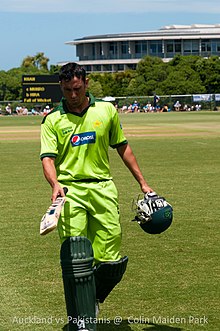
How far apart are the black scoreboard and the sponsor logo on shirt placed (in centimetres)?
6368

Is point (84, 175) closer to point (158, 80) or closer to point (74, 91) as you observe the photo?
point (74, 91)

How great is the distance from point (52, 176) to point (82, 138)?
40cm

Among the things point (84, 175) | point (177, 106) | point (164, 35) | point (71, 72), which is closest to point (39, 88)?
point (177, 106)

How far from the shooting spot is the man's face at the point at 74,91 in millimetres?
7086

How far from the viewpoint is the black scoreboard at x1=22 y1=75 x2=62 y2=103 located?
71.0 meters

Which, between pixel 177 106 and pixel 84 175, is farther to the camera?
pixel 177 106

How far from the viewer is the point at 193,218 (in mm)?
13930

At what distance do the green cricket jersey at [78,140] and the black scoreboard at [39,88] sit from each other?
63566 mm

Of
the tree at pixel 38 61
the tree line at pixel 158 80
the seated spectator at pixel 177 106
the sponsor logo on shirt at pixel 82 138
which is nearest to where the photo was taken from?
the sponsor logo on shirt at pixel 82 138

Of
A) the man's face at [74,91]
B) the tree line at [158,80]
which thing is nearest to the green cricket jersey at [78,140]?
the man's face at [74,91]

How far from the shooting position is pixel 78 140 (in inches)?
285

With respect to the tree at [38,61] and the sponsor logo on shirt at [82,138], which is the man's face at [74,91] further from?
the tree at [38,61]

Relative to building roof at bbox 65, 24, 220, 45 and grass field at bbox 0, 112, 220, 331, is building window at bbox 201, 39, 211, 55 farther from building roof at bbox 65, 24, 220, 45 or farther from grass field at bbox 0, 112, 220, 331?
grass field at bbox 0, 112, 220, 331

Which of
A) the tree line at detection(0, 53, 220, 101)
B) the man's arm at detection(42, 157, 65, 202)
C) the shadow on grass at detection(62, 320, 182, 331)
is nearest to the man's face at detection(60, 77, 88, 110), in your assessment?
the man's arm at detection(42, 157, 65, 202)
